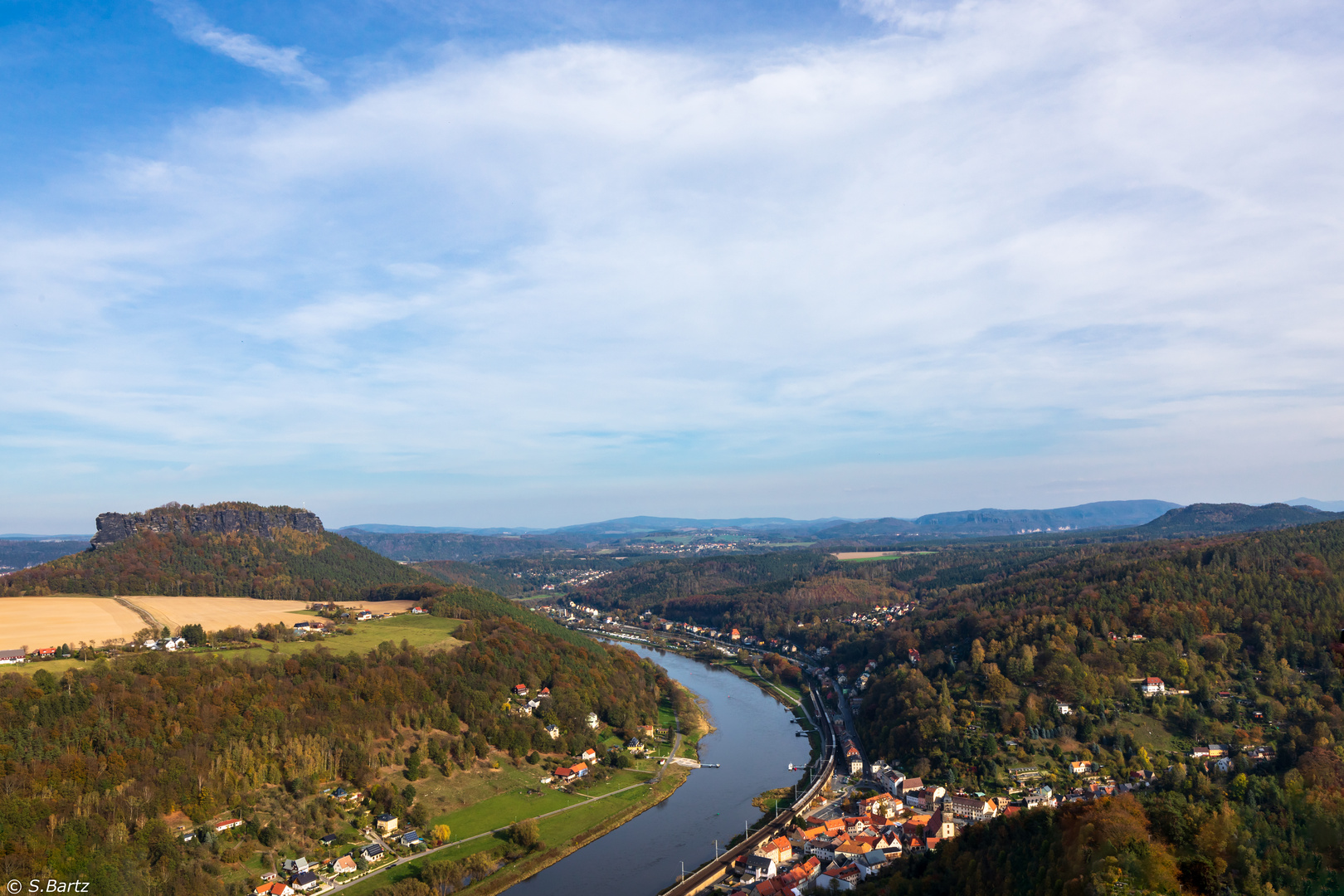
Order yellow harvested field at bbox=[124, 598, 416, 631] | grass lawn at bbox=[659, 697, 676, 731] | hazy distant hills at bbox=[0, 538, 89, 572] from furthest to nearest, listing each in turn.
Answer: hazy distant hills at bbox=[0, 538, 89, 572] → grass lawn at bbox=[659, 697, 676, 731] → yellow harvested field at bbox=[124, 598, 416, 631]

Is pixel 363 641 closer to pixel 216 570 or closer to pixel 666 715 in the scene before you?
pixel 666 715

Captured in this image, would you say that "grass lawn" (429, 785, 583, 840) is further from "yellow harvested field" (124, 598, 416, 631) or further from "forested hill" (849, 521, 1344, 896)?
"yellow harvested field" (124, 598, 416, 631)

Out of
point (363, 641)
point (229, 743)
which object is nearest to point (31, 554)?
point (363, 641)

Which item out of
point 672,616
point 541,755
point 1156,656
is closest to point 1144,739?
point 1156,656

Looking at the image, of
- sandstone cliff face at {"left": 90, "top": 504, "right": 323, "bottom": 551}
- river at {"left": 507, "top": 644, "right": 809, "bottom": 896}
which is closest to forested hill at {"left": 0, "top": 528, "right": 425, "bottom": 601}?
sandstone cliff face at {"left": 90, "top": 504, "right": 323, "bottom": 551}

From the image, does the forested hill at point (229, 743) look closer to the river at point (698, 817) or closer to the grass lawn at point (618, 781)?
the grass lawn at point (618, 781)

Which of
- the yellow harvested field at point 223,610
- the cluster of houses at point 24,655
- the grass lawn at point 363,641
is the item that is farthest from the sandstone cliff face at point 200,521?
the cluster of houses at point 24,655
